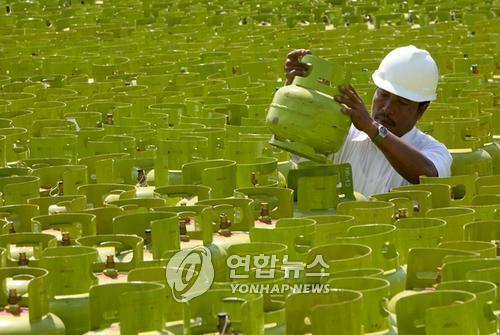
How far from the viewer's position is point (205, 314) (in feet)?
18.4

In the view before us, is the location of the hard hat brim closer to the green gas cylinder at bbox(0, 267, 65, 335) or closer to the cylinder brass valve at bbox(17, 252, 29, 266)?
the cylinder brass valve at bbox(17, 252, 29, 266)

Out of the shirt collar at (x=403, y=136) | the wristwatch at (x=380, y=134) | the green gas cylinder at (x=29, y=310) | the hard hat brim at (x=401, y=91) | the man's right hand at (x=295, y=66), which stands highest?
the man's right hand at (x=295, y=66)

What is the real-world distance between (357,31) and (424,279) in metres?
10.8

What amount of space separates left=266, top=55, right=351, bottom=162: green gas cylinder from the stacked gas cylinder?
125 mm

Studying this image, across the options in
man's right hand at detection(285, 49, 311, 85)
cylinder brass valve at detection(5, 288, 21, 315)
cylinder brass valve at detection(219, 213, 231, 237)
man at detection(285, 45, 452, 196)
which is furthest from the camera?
man's right hand at detection(285, 49, 311, 85)

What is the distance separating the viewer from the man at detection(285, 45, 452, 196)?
8.05m

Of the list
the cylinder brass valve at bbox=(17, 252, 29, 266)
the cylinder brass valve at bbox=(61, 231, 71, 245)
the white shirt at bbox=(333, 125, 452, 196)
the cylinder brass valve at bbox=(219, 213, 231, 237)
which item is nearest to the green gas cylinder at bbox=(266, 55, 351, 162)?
the white shirt at bbox=(333, 125, 452, 196)

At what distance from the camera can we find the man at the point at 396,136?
8047 mm

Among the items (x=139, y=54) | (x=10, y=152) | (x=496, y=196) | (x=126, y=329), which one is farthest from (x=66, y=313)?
(x=139, y=54)

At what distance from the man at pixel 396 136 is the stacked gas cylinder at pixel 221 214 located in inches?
9.1

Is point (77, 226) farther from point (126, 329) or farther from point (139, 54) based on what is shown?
point (139, 54)

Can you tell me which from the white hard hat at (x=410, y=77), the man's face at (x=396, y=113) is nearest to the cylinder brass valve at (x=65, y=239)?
the man's face at (x=396, y=113)

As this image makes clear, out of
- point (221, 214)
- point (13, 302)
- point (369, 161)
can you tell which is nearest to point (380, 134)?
point (369, 161)

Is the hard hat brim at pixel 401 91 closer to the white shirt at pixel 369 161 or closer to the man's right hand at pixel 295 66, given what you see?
the white shirt at pixel 369 161
